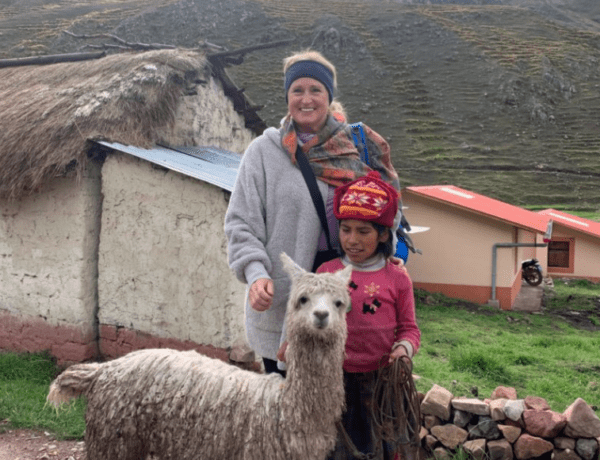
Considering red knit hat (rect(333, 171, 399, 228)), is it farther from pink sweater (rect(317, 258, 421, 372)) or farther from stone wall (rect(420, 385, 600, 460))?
stone wall (rect(420, 385, 600, 460))

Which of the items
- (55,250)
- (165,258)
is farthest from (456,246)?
(55,250)

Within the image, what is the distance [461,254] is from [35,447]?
10318 mm

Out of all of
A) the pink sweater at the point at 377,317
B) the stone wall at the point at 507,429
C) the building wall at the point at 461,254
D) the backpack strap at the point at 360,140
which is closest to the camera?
the pink sweater at the point at 377,317

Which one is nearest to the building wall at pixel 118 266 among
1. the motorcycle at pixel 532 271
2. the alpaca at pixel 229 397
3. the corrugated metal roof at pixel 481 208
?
the alpaca at pixel 229 397

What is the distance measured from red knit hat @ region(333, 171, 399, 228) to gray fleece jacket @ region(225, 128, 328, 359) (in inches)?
6.9

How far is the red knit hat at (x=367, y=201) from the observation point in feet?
7.13

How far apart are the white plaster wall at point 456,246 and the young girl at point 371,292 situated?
429 inches

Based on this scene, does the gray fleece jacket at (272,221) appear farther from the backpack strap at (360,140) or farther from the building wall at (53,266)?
the building wall at (53,266)

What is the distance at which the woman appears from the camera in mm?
2342

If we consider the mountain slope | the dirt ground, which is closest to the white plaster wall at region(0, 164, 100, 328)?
the dirt ground

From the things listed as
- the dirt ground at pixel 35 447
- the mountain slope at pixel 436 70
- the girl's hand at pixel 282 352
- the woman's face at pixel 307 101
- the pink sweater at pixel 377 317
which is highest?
the mountain slope at pixel 436 70

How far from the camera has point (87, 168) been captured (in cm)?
576

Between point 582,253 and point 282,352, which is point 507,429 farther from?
point 582,253

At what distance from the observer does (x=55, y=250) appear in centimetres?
592
